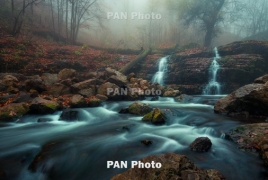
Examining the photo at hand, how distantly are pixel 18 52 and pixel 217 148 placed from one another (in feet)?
47.7

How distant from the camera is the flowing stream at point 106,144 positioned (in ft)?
13.3

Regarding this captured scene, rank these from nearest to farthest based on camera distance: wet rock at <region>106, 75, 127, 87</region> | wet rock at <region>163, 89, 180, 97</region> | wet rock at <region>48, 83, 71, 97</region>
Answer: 1. wet rock at <region>48, 83, 71, 97</region>
2. wet rock at <region>106, 75, 127, 87</region>
3. wet rock at <region>163, 89, 180, 97</region>

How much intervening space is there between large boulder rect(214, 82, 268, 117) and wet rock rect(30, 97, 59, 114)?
7.34 meters

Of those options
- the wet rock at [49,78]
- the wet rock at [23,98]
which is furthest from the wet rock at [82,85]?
the wet rock at [23,98]

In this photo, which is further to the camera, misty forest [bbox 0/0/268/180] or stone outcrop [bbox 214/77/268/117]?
stone outcrop [bbox 214/77/268/117]

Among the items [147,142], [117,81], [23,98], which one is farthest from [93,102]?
[147,142]

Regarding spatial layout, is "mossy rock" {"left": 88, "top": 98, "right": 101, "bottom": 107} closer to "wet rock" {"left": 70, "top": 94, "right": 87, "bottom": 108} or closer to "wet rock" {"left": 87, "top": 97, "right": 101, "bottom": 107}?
"wet rock" {"left": 87, "top": 97, "right": 101, "bottom": 107}

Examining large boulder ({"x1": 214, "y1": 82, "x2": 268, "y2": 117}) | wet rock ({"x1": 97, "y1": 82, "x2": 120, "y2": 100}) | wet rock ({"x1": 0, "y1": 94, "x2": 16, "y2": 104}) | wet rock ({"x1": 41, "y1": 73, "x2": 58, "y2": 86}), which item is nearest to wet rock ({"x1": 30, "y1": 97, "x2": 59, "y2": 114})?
wet rock ({"x1": 0, "y1": 94, "x2": 16, "y2": 104})

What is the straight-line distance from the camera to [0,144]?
5391 mm

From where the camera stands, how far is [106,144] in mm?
5414

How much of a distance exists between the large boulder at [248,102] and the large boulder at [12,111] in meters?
8.38

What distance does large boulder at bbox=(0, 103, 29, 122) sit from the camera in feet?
23.2

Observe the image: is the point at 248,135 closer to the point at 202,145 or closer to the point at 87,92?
the point at 202,145

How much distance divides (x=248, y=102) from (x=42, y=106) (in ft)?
27.6
